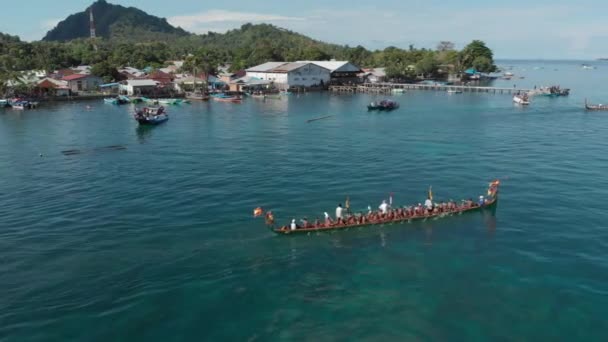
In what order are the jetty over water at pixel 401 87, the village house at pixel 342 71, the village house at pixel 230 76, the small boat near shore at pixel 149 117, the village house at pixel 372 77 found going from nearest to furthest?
the small boat near shore at pixel 149 117 → the village house at pixel 230 76 → the jetty over water at pixel 401 87 → the village house at pixel 342 71 → the village house at pixel 372 77

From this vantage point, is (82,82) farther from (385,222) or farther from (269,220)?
(385,222)

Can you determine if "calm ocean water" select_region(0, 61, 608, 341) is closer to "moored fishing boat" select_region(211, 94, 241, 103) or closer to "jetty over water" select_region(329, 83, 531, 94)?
"moored fishing boat" select_region(211, 94, 241, 103)

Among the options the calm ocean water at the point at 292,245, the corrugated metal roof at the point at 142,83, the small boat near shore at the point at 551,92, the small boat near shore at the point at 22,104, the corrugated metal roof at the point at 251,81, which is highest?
the corrugated metal roof at the point at 251,81

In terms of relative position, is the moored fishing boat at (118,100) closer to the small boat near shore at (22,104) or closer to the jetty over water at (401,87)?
the small boat near shore at (22,104)

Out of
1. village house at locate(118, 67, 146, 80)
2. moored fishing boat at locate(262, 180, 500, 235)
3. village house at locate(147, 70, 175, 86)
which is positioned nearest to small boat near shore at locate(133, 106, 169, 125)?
village house at locate(147, 70, 175, 86)

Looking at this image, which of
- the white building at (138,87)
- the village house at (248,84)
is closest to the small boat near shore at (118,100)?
the white building at (138,87)

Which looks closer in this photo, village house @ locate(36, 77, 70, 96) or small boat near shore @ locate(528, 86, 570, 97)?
village house @ locate(36, 77, 70, 96)

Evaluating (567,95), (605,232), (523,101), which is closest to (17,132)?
(605,232)

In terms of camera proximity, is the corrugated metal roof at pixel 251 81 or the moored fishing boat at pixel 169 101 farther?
the corrugated metal roof at pixel 251 81
